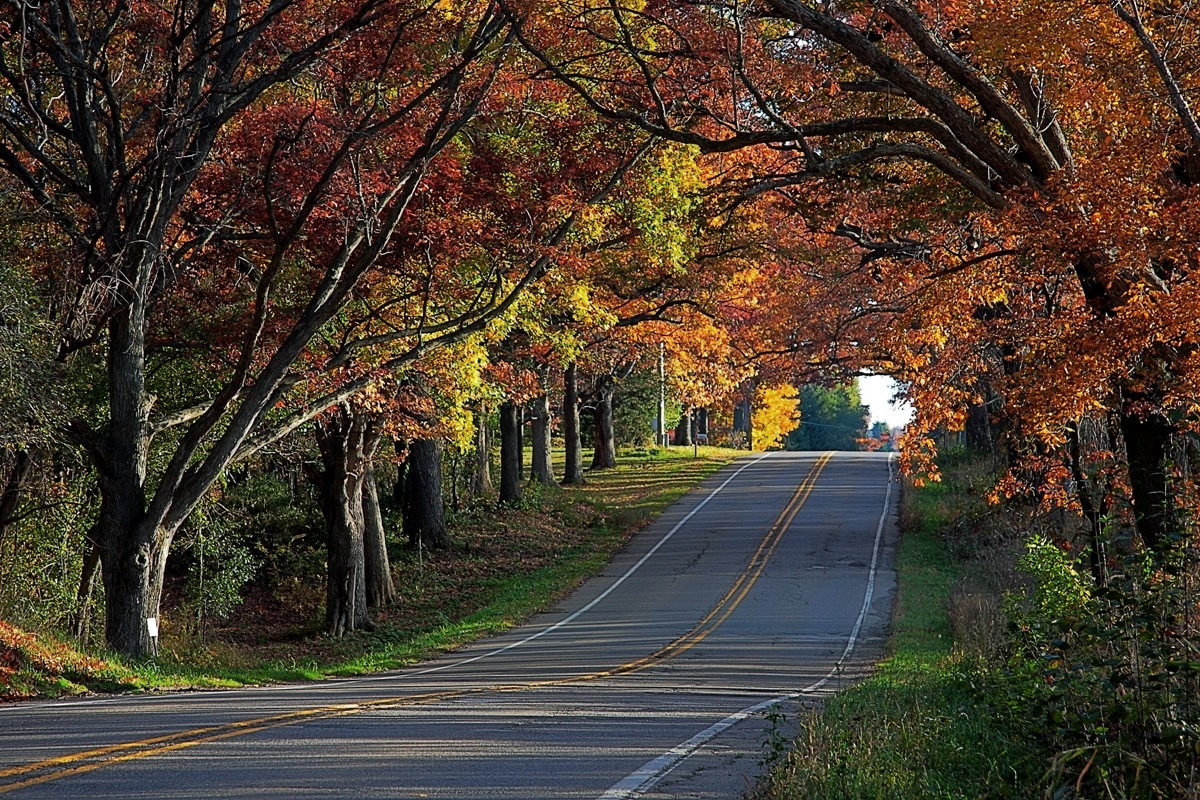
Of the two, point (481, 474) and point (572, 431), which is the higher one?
point (572, 431)

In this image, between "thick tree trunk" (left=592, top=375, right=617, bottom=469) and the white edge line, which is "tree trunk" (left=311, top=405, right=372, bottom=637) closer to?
the white edge line

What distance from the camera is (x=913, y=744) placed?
917 cm

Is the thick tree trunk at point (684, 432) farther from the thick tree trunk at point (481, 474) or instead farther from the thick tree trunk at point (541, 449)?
the thick tree trunk at point (481, 474)

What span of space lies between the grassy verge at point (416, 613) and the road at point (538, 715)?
3.86 ft

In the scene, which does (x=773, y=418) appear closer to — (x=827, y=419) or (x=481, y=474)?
(x=827, y=419)

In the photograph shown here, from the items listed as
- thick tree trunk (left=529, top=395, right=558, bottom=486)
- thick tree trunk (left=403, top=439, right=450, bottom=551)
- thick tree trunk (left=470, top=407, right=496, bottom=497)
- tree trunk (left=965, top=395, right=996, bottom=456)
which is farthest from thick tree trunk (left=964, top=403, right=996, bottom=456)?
thick tree trunk (left=403, top=439, right=450, bottom=551)

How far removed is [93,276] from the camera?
1672 cm

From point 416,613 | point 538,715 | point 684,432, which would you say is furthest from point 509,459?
point 684,432

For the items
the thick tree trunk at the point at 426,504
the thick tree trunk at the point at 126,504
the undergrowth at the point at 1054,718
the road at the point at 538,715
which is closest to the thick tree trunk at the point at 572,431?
the thick tree trunk at the point at 426,504

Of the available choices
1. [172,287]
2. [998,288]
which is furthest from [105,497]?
[998,288]

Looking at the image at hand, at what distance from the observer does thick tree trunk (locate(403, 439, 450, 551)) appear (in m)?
33.5

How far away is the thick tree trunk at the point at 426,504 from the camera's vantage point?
33.5m

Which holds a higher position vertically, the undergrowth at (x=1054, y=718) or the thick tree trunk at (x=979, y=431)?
the thick tree trunk at (x=979, y=431)

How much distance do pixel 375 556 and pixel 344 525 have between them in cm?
291
